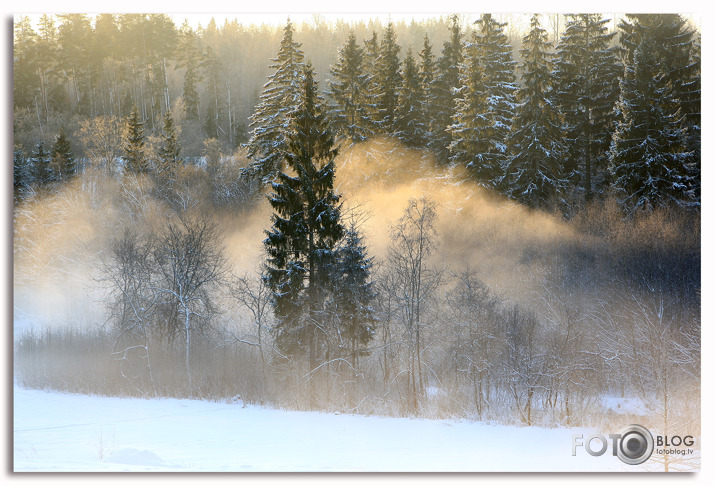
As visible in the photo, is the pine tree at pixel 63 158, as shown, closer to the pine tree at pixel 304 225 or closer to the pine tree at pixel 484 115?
the pine tree at pixel 304 225

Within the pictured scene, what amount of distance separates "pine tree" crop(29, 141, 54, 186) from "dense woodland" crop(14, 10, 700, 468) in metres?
0.04

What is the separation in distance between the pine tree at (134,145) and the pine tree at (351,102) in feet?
12.6

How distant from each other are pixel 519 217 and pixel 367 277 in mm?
3487

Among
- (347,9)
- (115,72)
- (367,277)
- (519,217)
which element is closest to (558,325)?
(519,217)

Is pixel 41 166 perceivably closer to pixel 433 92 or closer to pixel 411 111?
pixel 411 111

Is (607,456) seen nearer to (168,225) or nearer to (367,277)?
(367,277)

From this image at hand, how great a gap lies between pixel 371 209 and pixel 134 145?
194 inches

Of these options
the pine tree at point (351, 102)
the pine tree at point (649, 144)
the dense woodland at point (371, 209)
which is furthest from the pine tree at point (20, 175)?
the pine tree at point (649, 144)

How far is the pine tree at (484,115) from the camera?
11539 millimetres

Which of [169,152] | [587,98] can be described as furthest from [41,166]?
[587,98]

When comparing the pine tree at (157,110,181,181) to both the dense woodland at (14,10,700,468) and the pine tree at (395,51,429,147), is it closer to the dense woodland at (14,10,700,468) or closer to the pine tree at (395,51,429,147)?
the dense woodland at (14,10,700,468)

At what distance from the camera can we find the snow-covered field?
24.3 feet

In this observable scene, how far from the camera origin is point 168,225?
11445mm

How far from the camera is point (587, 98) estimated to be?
10.9 m
